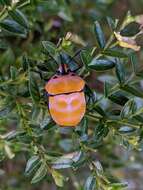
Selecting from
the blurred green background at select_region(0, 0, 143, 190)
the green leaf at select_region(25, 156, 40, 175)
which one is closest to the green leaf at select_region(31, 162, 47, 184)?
the green leaf at select_region(25, 156, 40, 175)

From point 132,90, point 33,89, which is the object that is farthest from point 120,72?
point 33,89

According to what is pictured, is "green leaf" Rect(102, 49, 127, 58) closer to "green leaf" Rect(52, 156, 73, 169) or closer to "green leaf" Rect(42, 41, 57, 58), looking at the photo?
"green leaf" Rect(42, 41, 57, 58)

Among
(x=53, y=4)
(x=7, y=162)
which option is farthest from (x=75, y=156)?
(x=7, y=162)

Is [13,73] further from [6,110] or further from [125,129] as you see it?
[125,129]

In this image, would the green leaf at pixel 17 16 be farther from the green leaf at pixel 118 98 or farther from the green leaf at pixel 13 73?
the green leaf at pixel 118 98

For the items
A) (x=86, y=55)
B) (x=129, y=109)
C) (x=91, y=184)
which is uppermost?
(x=86, y=55)

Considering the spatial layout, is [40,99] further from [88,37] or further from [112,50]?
[88,37]
